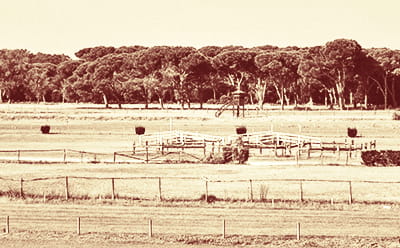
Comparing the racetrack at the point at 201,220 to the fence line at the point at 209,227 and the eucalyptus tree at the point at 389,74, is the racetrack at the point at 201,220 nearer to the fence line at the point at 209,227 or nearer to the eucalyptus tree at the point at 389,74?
the fence line at the point at 209,227

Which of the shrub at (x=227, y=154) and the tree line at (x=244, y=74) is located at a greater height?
the tree line at (x=244, y=74)

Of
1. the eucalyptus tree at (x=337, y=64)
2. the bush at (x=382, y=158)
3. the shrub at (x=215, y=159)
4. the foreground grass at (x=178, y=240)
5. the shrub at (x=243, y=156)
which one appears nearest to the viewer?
the foreground grass at (x=178, y=240)

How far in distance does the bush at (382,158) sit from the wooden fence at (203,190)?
33.5ft

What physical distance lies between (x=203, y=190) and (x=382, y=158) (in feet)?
55.0

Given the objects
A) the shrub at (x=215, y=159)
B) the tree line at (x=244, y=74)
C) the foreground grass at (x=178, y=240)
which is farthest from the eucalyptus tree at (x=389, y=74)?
the foreground grass at (x=178, y=240)

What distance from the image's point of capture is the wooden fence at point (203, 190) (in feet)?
122

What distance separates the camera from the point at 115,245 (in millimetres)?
27031

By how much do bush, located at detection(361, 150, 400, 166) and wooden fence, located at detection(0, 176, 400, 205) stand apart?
10206mm

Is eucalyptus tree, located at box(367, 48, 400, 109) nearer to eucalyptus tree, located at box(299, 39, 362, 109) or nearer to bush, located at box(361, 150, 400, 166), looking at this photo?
eucalyptus tree, located at box(299, 39, 362, 109)

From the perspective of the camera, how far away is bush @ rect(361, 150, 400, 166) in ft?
168

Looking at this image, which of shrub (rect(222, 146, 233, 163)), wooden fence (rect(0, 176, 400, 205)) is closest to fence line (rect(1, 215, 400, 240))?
wooden fence (rect(0, 176, 400, 205))

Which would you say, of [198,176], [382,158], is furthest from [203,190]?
[382,158]

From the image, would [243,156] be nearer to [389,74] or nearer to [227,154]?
[227,154]

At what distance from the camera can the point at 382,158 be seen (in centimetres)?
5150
